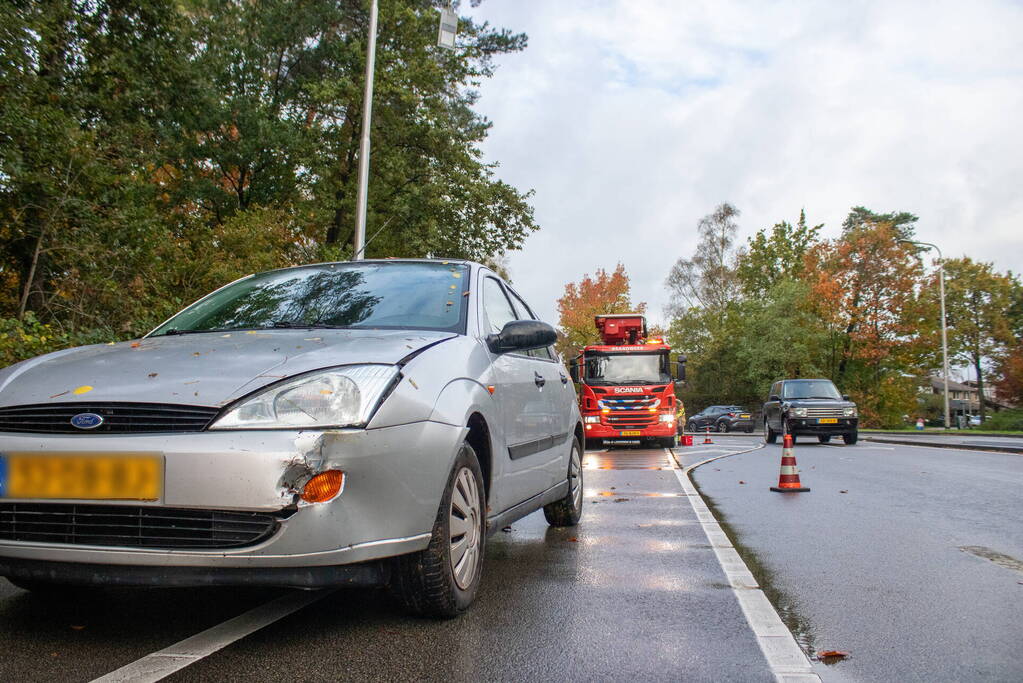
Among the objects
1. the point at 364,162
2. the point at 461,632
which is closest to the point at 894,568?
the point at 461,632

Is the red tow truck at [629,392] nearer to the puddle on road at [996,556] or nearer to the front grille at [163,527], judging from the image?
the puddle on road at [996,556]

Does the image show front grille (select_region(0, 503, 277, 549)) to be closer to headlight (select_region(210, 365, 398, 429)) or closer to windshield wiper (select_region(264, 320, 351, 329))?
headlight (select_region(210, 365, 398, 429))

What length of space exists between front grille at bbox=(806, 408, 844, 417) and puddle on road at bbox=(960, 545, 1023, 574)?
18166 mm

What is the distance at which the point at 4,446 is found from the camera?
3.20 metres

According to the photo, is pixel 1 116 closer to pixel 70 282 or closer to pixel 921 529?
pixel 70 282

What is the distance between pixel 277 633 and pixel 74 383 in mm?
1209

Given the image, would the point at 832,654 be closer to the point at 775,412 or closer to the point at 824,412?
the point at 824,412

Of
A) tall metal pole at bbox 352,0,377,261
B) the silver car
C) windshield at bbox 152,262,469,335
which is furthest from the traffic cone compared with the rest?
tall metal pole at bbox 352,0,377,261

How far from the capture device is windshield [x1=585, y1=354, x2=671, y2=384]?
21.1 m

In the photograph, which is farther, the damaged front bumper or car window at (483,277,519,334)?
car window at (483,277,519,334)

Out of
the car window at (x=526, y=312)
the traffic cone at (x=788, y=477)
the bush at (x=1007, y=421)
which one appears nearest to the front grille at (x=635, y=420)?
the traffic cone at (x=788, y=477)

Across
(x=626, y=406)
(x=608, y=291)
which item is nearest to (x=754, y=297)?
(x=608, y=291)

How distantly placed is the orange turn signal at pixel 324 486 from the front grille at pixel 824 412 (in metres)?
21.9

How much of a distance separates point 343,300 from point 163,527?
1.79 metres
